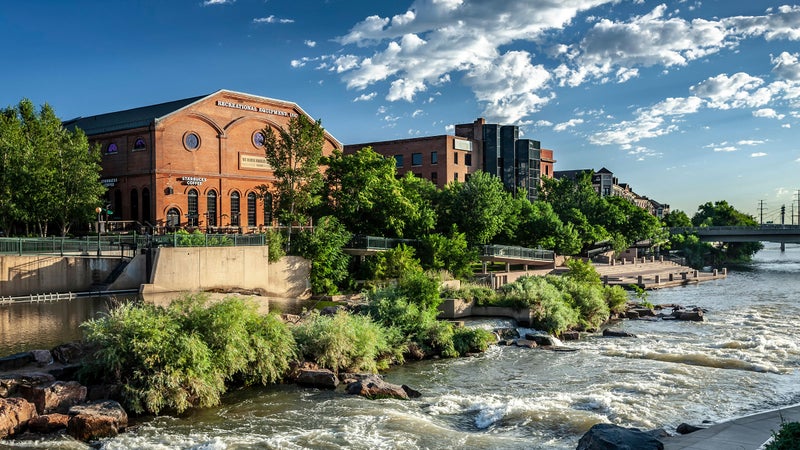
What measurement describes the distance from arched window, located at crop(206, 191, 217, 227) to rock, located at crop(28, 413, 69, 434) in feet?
129

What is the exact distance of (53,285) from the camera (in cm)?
3616

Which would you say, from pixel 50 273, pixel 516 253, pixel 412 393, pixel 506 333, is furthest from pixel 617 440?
pixel 516 253

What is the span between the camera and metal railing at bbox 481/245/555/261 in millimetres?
52125

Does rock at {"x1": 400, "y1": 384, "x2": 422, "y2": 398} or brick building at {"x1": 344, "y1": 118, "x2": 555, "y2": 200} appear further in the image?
brick building at {"x1": 344, "y1": 118, "x2": 555, "y2": 200}

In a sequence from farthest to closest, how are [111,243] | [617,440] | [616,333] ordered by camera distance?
1. [111,243]
2. [616,333]
3. [617,440]

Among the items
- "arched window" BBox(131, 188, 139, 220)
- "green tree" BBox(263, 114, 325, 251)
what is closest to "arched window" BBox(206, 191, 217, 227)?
"arched window" BBox(131, 188, 139, 220)

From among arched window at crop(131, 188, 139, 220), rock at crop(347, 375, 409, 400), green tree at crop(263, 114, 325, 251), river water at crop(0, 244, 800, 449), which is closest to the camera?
river water at crop(0, 244, 800, 449)

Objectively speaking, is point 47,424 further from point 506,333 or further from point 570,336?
point 570,336

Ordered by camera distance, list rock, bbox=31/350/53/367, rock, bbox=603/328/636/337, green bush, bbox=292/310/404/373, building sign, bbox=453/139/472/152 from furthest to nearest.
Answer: building sign, bbox=453/139/472/152 → rock, bbox=603/328/636/337 → green bush, bbox=292/310/404/373 → rock, bbox=31/350/53/367

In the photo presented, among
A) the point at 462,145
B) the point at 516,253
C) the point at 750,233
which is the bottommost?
the point at 516,253

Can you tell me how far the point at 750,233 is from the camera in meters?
97.6

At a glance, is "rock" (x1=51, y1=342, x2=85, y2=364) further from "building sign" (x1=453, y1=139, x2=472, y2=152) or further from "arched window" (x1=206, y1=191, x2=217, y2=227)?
"building sign" (x1=453, y1=139, x2=472, y2=152)

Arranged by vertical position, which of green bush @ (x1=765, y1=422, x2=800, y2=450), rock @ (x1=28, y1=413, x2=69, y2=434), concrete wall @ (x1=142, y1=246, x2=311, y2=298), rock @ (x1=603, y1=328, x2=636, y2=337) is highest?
concrete wall @ (x1=142, y1=246, x2=311, y2=298)

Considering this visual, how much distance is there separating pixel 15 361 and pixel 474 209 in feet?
122
